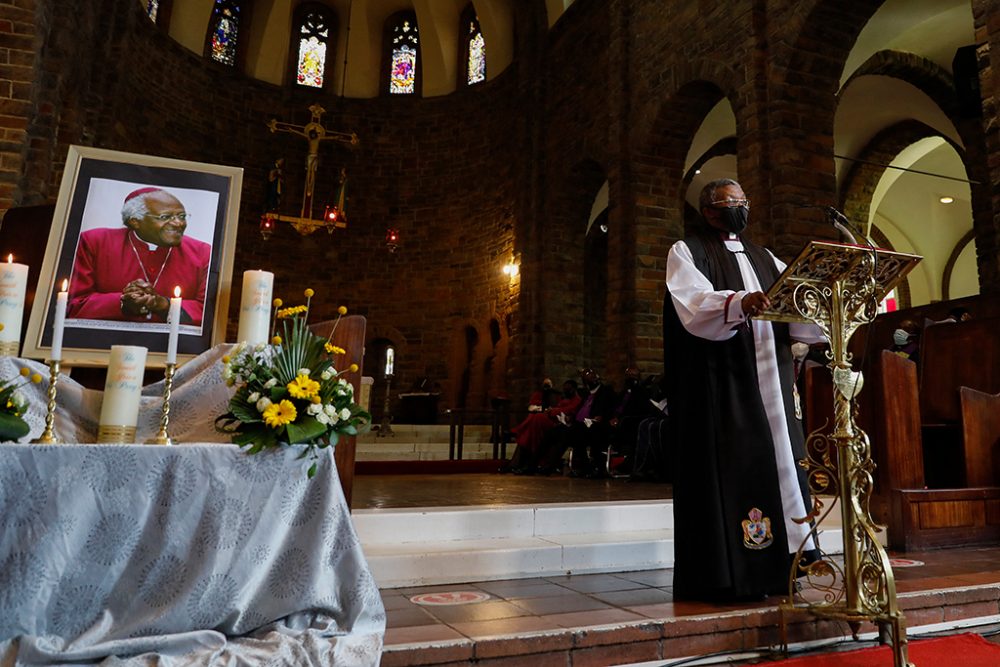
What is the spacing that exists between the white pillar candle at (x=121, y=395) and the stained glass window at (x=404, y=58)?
50.3 feet

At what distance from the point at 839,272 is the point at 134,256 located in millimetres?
2313

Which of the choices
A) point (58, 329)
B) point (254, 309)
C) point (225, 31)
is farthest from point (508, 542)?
point (225, 31)

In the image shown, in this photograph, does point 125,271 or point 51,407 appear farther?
point 125,271

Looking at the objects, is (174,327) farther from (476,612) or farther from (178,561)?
(476,612)

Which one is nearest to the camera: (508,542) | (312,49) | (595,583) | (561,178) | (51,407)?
(51,407)

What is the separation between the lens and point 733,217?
277 centimetres

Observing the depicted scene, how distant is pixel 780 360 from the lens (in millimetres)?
2744

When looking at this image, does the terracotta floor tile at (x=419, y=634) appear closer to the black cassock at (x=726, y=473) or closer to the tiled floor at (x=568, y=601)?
the tiled floor at (x=568, y=601)

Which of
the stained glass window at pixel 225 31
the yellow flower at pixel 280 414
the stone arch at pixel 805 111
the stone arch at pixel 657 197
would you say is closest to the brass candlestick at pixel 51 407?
the yellow flower at pixel 280 414

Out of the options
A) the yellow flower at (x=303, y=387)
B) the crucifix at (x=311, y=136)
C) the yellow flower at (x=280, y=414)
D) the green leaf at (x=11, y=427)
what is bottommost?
the green leaf at (x=11, y=427)

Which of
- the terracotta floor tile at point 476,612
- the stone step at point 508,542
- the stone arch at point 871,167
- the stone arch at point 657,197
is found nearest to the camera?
the terracotta floor tile at point 476,612

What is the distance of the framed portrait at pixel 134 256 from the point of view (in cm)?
218

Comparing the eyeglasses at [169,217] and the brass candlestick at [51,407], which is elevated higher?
the eyeglasses at [169,217]

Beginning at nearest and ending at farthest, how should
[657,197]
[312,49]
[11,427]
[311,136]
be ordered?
[11,427] → [657,197] → [311,136] → [312,49]
